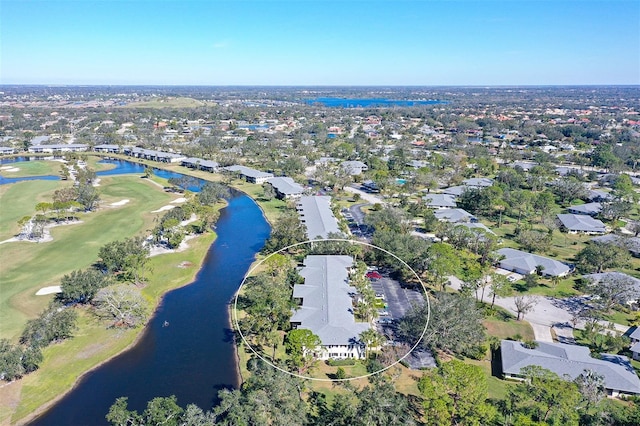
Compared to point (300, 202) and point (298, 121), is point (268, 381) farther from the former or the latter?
point (298, 121)

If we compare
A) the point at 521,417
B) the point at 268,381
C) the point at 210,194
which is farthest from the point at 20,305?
the point at 521,417

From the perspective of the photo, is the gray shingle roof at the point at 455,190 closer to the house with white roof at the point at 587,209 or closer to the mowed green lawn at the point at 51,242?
the house with white roof at the point at 587,209

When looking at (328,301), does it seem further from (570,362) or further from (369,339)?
(570,362)

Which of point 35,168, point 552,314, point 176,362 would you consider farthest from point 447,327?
point 35,168

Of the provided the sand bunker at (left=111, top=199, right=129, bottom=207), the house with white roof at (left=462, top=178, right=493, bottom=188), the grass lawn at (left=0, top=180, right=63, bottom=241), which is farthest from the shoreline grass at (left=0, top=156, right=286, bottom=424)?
the house with white roof at (left=462, top=178, right=493, bottom=188)

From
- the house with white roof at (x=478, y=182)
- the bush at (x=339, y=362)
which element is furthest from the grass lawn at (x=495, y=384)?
the house with white roof at (x=478, y=182)

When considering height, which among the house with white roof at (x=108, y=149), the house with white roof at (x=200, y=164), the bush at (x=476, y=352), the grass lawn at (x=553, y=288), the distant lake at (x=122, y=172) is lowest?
the bush at (x=476, y=352)
